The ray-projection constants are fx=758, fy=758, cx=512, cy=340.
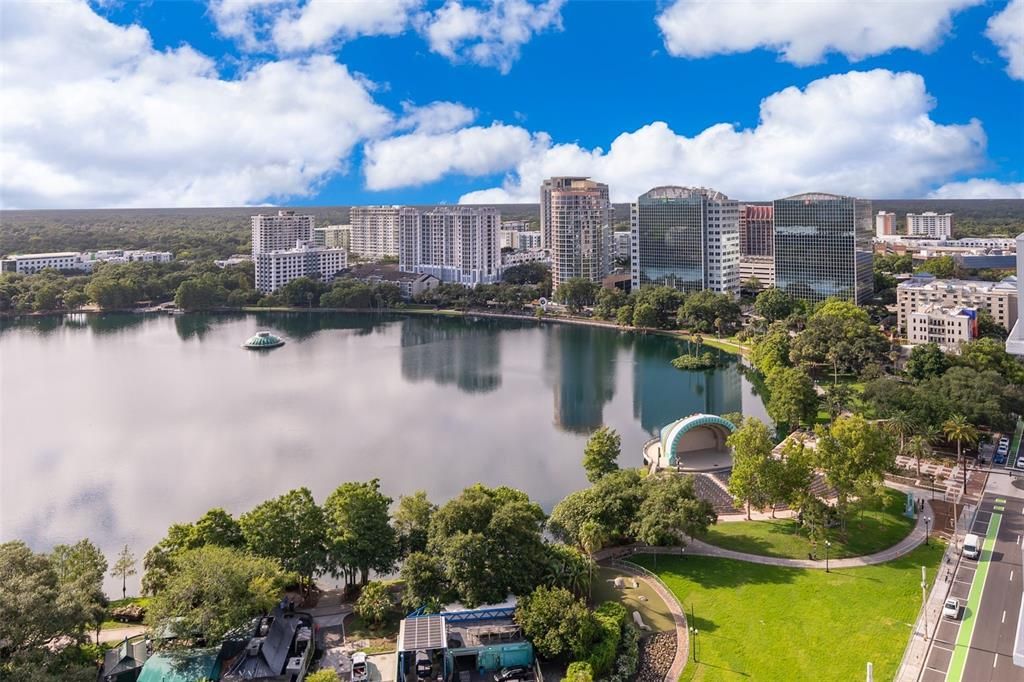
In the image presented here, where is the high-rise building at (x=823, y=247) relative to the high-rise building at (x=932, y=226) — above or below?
below

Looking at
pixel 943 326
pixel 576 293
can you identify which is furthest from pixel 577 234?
pixel 943 326

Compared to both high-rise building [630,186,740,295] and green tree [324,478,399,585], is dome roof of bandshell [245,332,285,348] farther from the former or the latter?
green tree [324,478,399,585]

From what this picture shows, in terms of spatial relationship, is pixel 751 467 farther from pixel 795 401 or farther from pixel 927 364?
pixel 927 364

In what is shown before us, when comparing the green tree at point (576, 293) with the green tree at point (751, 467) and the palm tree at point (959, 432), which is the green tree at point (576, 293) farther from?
the green tree at point (751, 467)

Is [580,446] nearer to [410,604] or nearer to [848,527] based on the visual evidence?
[848,527]

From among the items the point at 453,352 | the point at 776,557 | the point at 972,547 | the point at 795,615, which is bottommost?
the point at 795,615

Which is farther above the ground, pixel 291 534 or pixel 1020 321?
pixel 1020 321

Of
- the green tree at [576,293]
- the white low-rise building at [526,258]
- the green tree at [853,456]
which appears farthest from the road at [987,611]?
the white low-rise building at [526,258]

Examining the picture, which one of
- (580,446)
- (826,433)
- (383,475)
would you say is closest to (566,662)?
(826,433)
